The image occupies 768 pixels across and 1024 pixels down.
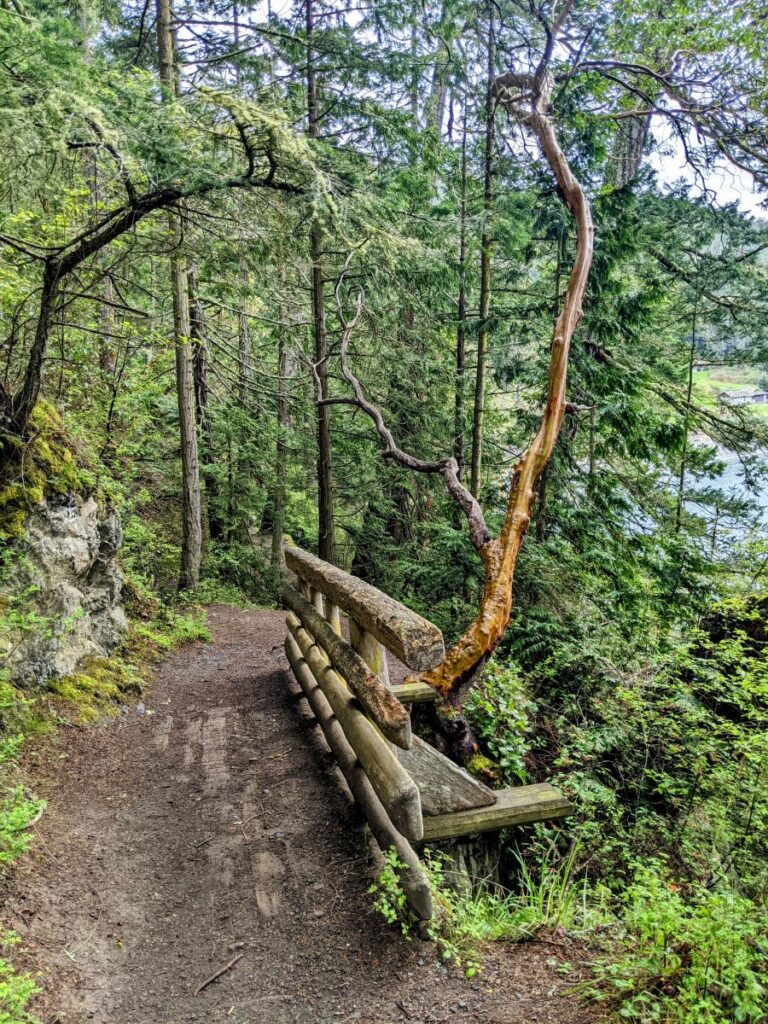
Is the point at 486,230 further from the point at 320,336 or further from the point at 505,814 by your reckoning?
the point at 505,814

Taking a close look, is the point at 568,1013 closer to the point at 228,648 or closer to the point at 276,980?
the point at 276,980

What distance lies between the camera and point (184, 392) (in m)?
11.2

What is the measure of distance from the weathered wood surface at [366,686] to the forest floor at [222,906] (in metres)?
0.99

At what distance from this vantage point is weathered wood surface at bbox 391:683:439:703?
5.36 metres

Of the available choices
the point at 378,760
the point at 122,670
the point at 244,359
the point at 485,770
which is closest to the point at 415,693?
the point at 485,770

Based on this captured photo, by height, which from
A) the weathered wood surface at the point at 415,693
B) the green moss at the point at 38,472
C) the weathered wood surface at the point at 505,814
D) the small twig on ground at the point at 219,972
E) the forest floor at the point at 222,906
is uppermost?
the green moss at the point at 38,472

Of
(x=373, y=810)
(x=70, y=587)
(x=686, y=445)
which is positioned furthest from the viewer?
(x=686, y=445)

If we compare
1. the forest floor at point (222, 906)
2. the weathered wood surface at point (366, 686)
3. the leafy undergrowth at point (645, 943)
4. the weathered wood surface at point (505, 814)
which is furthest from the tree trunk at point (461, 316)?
the leafy undergrowth at point (645, 943)

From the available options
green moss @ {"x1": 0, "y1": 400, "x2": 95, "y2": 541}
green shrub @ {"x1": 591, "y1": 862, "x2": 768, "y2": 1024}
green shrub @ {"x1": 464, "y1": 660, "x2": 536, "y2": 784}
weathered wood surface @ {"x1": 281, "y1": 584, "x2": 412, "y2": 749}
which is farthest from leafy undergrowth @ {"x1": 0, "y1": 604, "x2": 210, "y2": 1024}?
green shrub @ {"x1": 464, "y1": 660, "x2": 536, "y2": 784}

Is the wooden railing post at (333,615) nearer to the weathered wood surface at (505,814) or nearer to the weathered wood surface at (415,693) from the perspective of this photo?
the weathered wood surface at (415,693)

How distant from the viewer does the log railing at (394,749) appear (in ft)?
11.7

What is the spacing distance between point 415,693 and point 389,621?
5.87 feet

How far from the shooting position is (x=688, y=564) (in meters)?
8.00

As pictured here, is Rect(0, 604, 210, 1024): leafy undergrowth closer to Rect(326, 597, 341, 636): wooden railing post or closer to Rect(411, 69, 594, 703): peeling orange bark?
Rect(326, 597, 341, 636): wooden railing post
